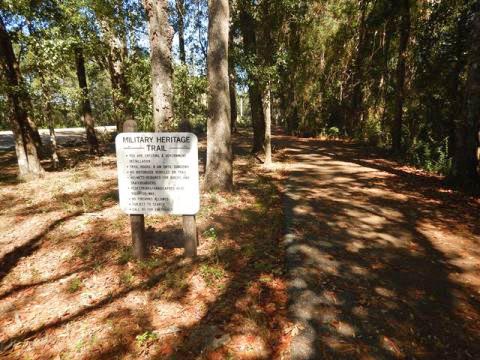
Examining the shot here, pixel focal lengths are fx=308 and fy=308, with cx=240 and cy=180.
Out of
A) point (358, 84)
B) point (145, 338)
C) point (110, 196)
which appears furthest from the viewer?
point (358, 84)

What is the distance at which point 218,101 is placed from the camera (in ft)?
28.1

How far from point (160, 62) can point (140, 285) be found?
4.57 metres

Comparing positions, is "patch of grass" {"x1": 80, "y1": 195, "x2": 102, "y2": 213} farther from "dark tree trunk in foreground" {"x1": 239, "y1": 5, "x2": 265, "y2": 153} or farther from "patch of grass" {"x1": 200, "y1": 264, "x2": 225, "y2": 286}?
"dark tree trunk in foreground" {"x1": 239, "y1": 5, "x2": 265, "y2": 153}

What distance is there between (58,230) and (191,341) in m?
5.01

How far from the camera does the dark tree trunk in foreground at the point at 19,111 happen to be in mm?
10391

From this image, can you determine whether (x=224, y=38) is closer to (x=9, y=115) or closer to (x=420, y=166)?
(x=9, y=115)

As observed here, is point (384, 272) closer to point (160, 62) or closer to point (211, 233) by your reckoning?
point (211, 233)

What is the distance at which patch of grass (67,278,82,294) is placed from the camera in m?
4.81

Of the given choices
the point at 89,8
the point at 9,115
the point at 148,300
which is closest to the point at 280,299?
the point at 148,300

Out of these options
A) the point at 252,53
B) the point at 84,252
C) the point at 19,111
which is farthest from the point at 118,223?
the point at 252,53

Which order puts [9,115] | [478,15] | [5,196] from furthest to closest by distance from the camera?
[9,115] → [5,196] → [478,15]

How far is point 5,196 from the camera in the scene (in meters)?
9.67

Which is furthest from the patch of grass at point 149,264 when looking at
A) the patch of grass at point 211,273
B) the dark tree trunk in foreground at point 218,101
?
the dark tree trunk in foreground at point 218,101

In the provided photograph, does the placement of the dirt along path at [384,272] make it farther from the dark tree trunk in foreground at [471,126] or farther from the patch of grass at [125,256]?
the patch of grass at [125,256]
